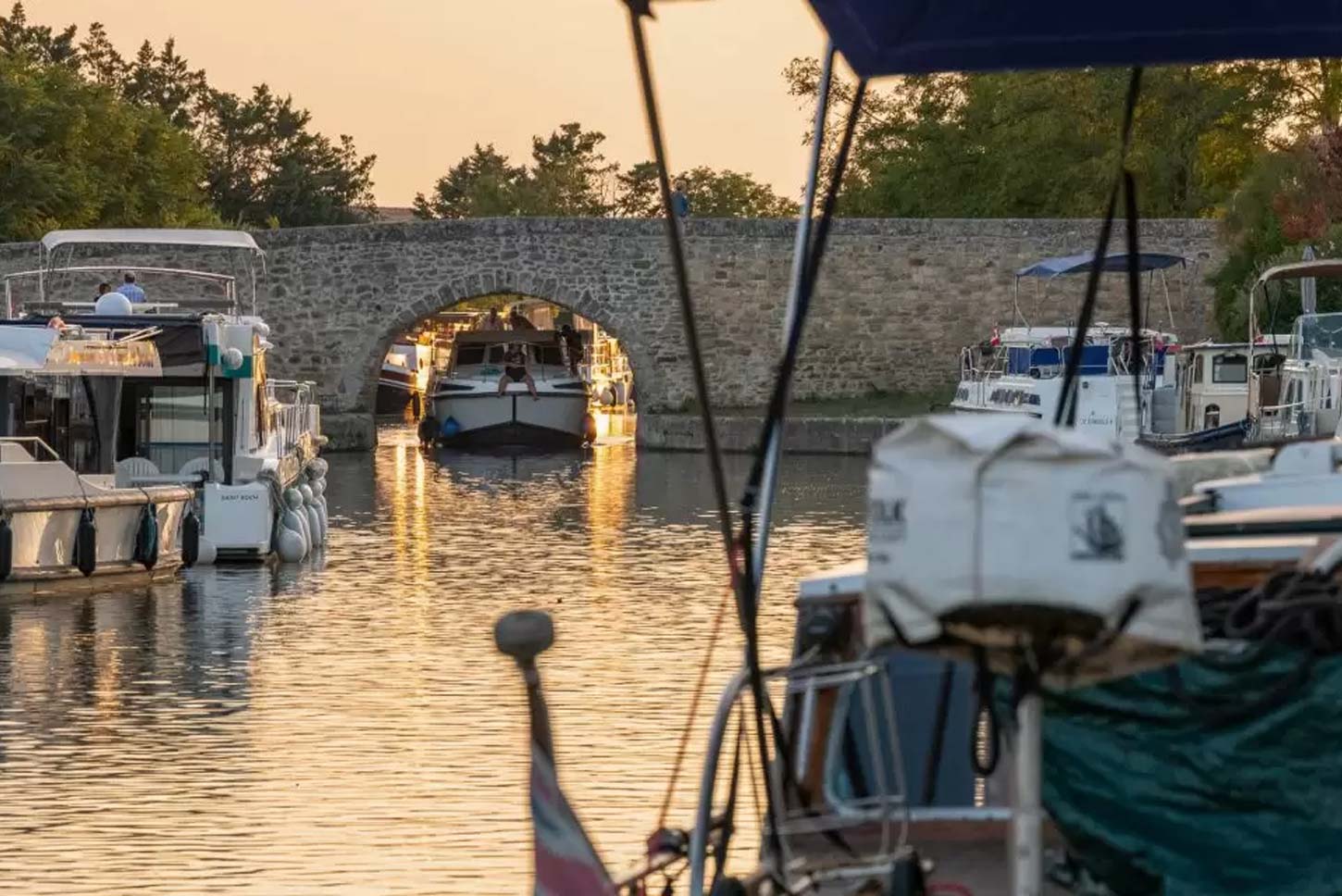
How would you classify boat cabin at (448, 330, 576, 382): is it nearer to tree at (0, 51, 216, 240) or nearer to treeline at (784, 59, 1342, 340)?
treeline at (784, 59, 1342, 340)

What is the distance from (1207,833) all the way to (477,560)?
14.5 meters

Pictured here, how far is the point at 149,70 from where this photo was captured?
284 feet

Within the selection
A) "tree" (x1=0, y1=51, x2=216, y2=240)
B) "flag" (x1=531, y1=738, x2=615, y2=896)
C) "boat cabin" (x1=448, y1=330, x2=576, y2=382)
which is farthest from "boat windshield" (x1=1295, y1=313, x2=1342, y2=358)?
"tree" (x1=0, y1=51, x2=216, y2=240)

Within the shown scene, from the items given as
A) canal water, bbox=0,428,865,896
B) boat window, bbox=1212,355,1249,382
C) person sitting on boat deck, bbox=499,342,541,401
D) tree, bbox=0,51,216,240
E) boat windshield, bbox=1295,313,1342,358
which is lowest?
canal water, bbox=0,428,865,896

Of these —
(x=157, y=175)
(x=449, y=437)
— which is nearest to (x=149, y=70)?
(x=157, y=175)

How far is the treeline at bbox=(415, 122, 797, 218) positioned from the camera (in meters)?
91.2

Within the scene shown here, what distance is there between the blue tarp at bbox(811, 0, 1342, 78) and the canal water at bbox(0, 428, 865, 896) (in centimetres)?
309

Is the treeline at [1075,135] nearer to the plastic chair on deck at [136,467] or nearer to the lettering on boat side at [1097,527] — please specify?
the plastic chair on deck at [136,467]

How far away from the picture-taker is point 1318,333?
2342cm

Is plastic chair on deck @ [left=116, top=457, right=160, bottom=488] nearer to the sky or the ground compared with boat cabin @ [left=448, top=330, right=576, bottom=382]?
nearer to the ground

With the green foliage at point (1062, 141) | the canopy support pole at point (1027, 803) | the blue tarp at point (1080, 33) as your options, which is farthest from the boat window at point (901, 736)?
the green foliage at point (1062, 141)

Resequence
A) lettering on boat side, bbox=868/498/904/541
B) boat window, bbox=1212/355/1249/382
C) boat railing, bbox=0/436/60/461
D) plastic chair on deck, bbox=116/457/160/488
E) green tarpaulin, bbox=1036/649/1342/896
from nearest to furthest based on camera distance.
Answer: lettering on boat side, bbox=868/498/904/541 < green tarpaulin, bbox=1036/649/1342/896 < boat railing, bbox=0/436/60/461 < plastic chair on deck, bbox=116/457/160/488 < boat window, bbox=1212/355/1249/382

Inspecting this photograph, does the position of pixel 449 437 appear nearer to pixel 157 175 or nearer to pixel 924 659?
pixel 157 175

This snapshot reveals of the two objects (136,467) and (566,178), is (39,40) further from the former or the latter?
(136,467)
